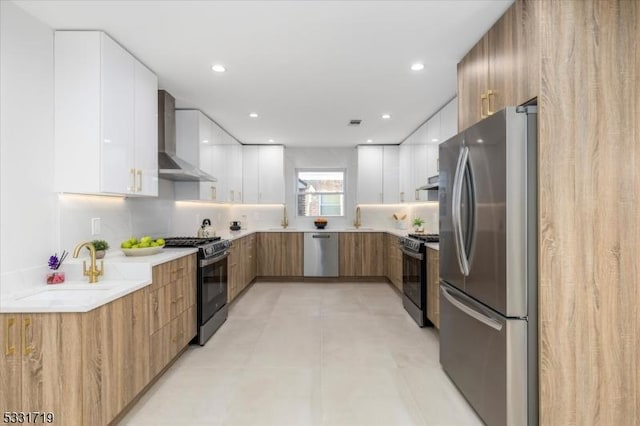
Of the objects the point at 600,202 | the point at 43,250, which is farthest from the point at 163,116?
the point at 600,202

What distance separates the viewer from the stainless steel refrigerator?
1.80 meters

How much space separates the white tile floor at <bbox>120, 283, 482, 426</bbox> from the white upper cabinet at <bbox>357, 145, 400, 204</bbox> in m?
2.65

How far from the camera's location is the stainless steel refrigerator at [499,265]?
70.9 inches

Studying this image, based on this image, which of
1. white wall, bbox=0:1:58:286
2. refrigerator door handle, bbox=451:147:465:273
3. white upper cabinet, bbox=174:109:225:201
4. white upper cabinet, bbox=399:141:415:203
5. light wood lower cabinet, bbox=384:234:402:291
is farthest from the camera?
white upper cabinet, bbox=399:141:415:203

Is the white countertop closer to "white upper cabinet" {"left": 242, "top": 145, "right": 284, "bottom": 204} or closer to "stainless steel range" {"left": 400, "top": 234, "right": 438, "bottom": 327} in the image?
"stainless steel range" {"left": 400, "top": 234, "right": 438, "bottom": 327}

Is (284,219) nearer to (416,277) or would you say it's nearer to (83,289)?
(416,277)

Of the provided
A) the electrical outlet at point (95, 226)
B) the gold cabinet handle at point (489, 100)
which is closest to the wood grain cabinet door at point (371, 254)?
the gold cabinet handle at point (489, 100)

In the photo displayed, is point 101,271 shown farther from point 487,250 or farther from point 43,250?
point 487,250

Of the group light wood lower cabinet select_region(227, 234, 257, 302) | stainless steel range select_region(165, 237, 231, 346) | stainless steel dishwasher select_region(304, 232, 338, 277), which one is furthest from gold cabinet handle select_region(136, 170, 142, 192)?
stainless steel dishwasher select_region(304, 232, 338, 277)

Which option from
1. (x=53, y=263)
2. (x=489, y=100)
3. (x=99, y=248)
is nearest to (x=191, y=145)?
(x=99, y=248)

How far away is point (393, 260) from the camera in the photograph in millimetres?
5570

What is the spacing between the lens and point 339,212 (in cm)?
694

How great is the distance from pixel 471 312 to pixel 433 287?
1.43 m

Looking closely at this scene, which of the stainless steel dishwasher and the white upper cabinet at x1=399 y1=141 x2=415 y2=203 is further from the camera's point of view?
the stainless steel dishwasher
